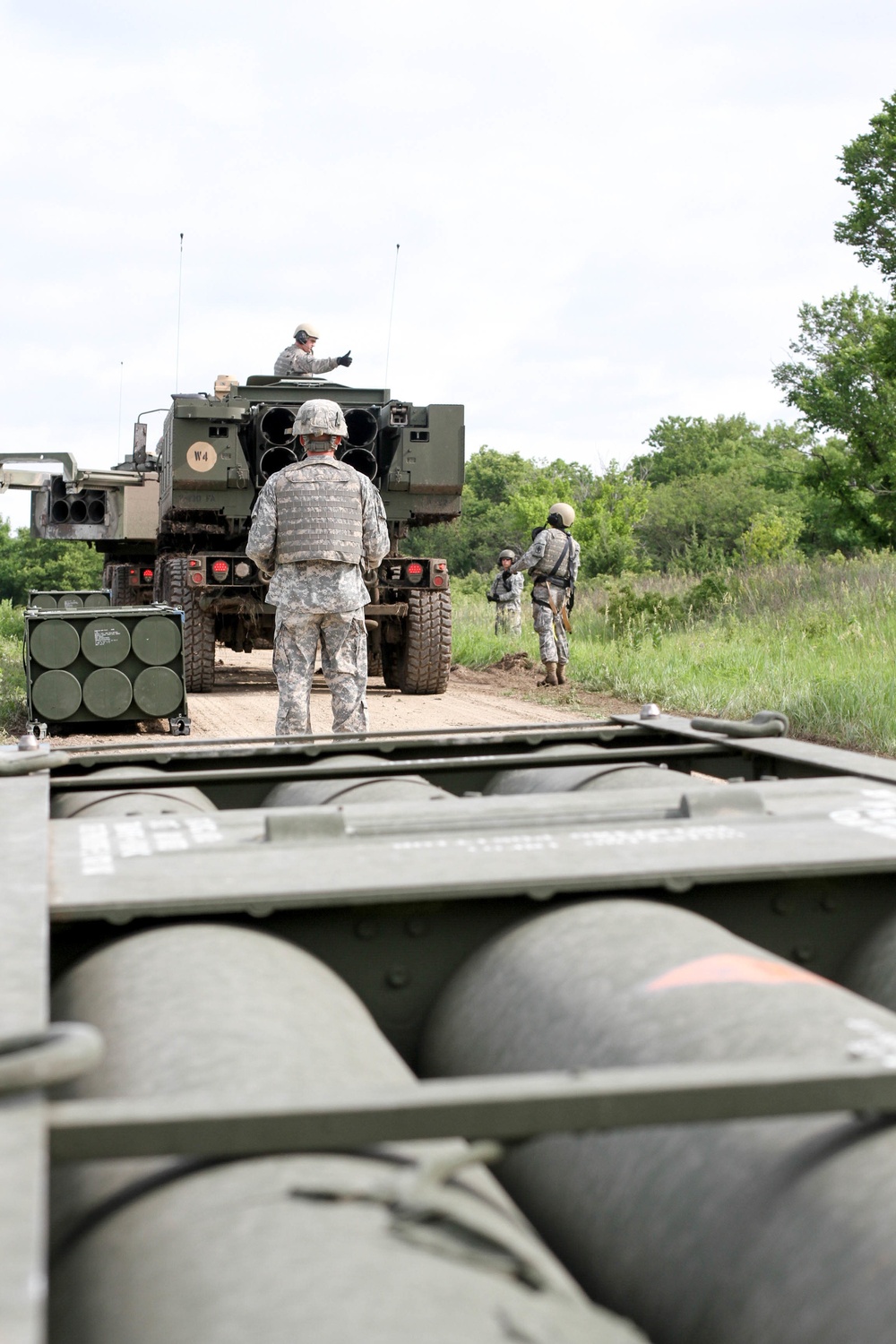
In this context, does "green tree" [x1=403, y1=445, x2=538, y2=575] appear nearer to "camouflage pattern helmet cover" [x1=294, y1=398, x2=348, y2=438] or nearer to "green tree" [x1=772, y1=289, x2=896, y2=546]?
"green tree" [x1=772, y1=289, x2=896, y2=546]

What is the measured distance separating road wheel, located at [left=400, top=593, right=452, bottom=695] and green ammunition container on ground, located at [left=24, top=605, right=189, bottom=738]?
415cm

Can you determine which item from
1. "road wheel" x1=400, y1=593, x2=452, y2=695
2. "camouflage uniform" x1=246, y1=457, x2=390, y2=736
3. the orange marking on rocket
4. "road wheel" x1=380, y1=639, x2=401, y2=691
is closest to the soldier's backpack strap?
"road wheel" x1=400, y1=593, x2=452, y2=695

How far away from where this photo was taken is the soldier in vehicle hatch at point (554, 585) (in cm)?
1466

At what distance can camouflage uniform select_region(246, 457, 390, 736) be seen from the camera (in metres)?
7.75

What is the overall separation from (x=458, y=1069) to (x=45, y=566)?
225ft

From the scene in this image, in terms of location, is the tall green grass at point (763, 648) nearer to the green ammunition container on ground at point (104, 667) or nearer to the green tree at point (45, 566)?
the green ammunition container on ground at point (104, 667)

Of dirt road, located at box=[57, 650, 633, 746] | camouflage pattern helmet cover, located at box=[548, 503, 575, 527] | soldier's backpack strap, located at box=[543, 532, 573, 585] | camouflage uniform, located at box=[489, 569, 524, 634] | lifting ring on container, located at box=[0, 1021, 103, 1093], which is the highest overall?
camouflage pattern helmet cover, located at box=[548, 503, 575, 527]

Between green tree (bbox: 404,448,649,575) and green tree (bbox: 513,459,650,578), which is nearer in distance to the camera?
green tree (bbox: 513,459,650,578)

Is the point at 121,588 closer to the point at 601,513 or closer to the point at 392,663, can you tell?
the point at 392,663

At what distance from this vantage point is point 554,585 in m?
14.9

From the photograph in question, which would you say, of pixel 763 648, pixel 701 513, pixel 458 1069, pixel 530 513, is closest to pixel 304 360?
pixel 763 648

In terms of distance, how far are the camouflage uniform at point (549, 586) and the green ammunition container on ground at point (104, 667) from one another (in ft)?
18.7

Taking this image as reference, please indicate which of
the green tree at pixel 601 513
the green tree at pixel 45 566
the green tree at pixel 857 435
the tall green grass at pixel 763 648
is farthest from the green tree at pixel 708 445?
the tall green grass at pixel 763 648

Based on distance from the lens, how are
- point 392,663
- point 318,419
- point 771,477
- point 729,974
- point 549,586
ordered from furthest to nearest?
point 771,477, point 549,586, point 392,663, point 318,419, point 729,974
